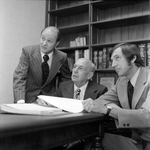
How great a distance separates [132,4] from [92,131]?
2639 millimetres

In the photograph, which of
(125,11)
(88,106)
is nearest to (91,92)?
(88,106)

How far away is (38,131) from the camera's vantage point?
2.06ft

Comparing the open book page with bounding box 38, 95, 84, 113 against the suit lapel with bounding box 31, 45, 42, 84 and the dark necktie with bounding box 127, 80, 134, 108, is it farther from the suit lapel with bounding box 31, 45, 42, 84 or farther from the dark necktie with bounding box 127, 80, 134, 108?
the suit lapel with bounding box 31, 45, 42, 84

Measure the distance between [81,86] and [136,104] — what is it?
2.86 feet

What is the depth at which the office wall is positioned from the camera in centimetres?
277

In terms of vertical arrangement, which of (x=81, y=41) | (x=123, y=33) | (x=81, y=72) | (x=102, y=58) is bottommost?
(x=81, y=72)

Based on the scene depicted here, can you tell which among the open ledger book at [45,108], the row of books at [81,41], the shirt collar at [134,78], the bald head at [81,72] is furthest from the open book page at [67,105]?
the row of books at [81,41]

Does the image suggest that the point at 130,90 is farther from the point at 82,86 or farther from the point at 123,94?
the point at 82,86

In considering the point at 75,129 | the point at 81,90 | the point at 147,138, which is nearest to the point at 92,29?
the point at 81,90

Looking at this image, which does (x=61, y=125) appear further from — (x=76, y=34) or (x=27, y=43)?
(x=76, y=34)

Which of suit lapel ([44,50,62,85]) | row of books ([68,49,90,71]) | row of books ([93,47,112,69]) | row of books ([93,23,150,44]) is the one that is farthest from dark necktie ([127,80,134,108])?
row of books ([93,23,150,44])

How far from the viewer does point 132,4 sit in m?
3.15

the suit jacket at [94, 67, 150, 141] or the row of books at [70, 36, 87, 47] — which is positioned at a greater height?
the row of books at [70, 36, 87, 47]

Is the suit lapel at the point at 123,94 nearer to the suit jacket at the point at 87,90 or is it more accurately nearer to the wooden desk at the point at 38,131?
the suit jacket at the point at 87,90
